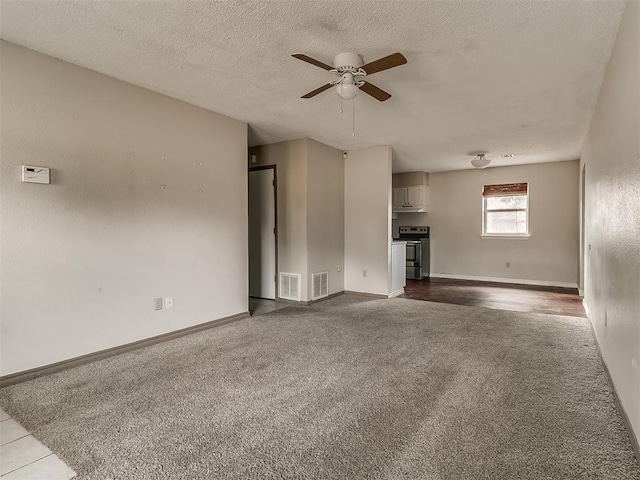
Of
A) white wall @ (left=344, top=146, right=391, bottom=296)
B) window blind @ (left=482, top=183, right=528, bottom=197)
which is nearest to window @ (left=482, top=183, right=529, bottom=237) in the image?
window blind @ (left=482, top=183, right=528, bottom=197)

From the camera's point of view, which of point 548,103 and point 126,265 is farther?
point 548,103

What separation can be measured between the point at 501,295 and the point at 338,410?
15.9ft

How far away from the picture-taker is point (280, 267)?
17.7 feet

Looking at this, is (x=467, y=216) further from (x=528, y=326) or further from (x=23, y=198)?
(x=23, y=198)

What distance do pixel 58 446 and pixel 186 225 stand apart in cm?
226

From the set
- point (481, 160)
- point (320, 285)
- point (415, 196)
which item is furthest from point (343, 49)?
point (415, 196)

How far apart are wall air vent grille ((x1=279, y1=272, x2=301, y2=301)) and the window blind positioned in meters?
4.88

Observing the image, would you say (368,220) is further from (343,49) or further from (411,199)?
(343,49)

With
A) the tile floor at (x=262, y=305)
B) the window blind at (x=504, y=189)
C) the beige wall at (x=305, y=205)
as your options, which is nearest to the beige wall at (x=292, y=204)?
the beige wall at (x=305, y=205)

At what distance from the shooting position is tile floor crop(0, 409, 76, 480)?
1.56 m

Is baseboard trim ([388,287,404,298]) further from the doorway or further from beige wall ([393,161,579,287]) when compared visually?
beige wall ([393,161,579,287])

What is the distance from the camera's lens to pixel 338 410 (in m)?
2.11

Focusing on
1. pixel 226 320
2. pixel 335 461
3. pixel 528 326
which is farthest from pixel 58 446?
pixel 528 326

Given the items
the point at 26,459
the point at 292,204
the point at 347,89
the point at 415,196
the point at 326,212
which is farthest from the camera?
the point at 415,196
